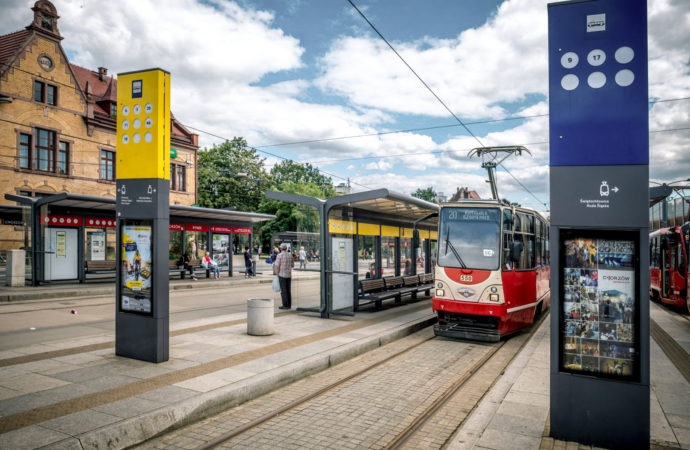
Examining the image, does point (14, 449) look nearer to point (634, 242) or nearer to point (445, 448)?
point (445, 448)

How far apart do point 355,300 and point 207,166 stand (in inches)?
2079

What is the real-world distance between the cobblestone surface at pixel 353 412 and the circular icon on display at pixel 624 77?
12.6ft

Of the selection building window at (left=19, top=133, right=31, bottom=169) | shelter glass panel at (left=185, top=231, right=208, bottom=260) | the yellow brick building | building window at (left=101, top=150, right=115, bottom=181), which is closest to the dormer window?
the yellow brick building

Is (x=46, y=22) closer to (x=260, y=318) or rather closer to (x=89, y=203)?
(x=89, y=203)

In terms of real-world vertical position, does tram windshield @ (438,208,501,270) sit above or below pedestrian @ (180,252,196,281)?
above

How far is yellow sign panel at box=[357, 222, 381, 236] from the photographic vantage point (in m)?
14.0

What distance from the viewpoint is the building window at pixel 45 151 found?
110 ft

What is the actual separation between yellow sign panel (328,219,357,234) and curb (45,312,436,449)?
4.14 metres

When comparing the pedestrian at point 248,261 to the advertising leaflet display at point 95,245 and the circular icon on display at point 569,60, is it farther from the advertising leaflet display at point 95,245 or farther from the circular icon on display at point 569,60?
the circular icon on display at point 569,60

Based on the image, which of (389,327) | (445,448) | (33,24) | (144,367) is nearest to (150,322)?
(144,367)

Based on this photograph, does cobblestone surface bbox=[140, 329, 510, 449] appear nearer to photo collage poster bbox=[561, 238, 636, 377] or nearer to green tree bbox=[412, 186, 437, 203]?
photo collage poster bbox=[561, 238, 636, 377]

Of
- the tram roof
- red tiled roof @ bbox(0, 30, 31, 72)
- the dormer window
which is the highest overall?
the dormer window

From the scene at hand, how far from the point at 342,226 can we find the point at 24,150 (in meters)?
29.4

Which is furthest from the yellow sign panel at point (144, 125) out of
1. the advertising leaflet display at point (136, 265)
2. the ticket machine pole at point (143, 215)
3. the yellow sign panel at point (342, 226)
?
the yellow sign panel at point (342, 226)
